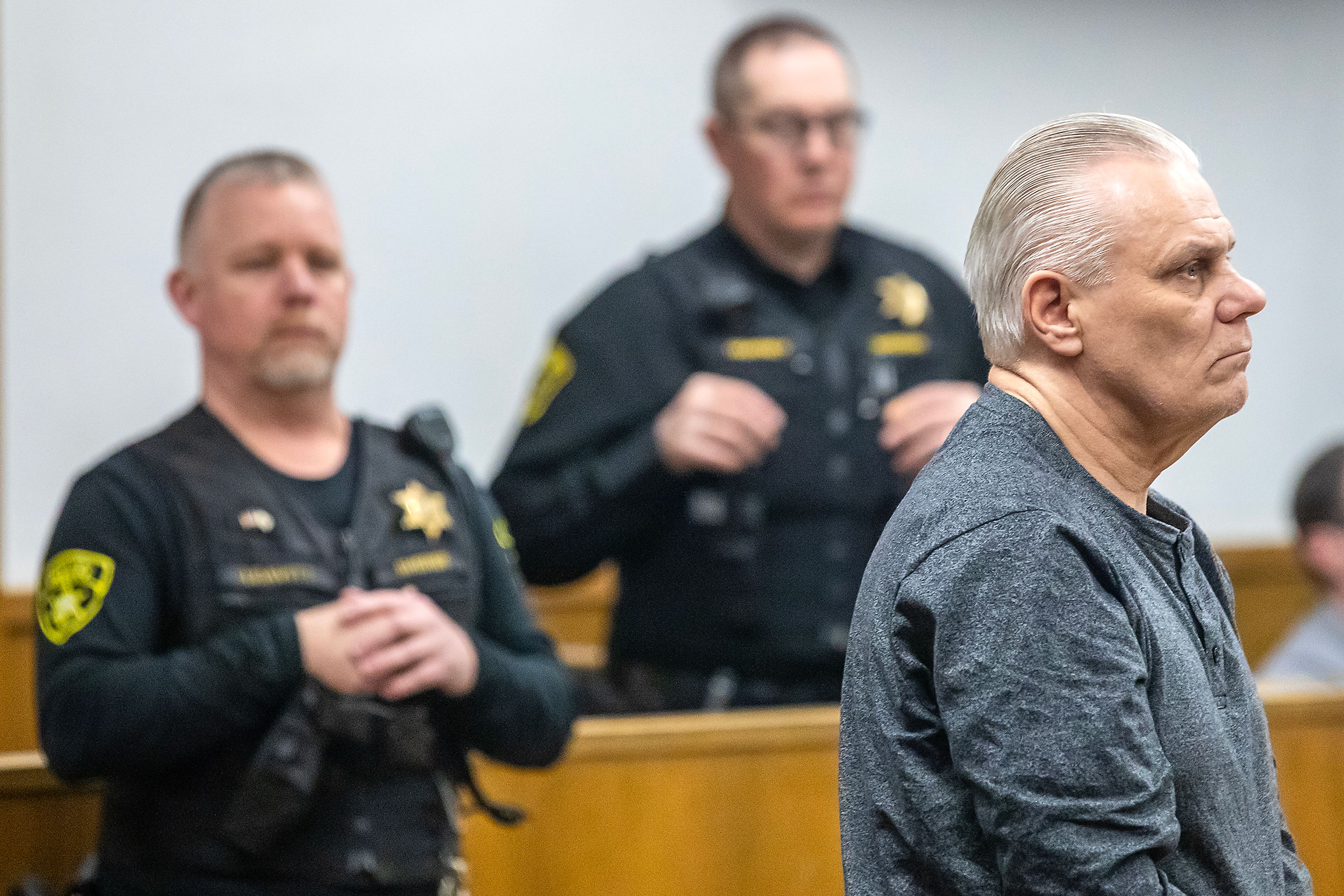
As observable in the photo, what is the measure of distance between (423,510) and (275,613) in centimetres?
23

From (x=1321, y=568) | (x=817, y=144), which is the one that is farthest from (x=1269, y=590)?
(x=817, y=144)

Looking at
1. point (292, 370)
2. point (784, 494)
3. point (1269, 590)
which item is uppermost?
point (292, 370)

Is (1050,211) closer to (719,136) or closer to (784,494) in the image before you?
(784,494)

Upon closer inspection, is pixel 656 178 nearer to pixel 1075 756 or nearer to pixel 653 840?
pixel 653 840

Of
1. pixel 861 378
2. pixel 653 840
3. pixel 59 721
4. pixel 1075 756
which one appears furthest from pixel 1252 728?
pixel 861 378

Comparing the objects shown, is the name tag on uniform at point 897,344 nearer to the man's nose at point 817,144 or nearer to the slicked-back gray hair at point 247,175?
the man's nose at point 817,144

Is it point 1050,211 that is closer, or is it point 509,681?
point 1050,211

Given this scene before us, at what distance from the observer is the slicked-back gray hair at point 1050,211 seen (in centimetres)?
103

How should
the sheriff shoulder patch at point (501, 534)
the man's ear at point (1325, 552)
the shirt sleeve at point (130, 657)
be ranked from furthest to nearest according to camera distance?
1. the man's ear at point (1325, 552)
2. the sheriff shoulder patch at point (501, 534)
3. the shirt sleeve at point (130, 657)

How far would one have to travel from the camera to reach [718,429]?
7.65 feet

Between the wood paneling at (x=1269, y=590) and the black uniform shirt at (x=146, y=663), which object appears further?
the wood paneling at (x=1269, y=590)

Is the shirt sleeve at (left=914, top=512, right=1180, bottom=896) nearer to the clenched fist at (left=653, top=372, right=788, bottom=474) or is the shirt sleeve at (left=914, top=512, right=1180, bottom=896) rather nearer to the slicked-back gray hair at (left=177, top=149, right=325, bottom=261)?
the slicked-back gray hair at (left=177, top=149, right=325, bottom=261)

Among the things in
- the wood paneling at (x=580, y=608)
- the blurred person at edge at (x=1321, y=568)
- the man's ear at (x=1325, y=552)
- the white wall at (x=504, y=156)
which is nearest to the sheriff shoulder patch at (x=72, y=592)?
the white wall at (x=504, y=156)

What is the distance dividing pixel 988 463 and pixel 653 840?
1402mm
